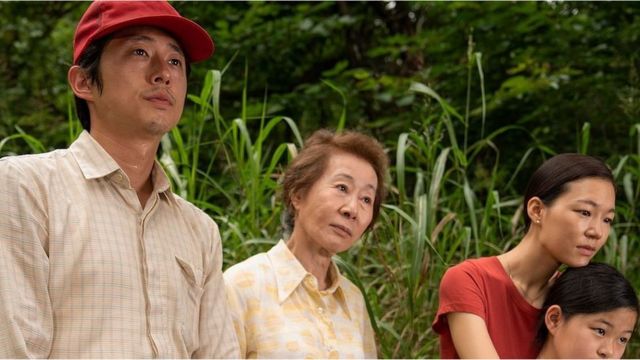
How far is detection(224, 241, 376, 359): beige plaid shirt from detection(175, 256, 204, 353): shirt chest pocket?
1.18ft

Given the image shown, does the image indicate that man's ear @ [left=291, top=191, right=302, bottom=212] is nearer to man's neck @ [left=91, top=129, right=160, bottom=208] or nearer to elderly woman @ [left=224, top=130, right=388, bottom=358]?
elderly woman @ [left=224, top=130, right=388, bottom=358]

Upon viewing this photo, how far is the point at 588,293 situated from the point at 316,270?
79 centimetres

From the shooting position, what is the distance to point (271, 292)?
2549 millimetres

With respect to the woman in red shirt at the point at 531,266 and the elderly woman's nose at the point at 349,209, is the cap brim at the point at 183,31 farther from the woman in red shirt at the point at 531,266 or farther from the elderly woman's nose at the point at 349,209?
the woman in red shirt at the point at 531,266

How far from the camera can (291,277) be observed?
2572 millimetres

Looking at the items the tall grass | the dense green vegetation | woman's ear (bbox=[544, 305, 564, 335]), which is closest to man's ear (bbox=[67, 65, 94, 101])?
the tall grass

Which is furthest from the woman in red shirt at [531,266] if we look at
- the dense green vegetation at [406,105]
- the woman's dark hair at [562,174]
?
the dense green vegetation at [406,105]

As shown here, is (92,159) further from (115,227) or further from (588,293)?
(588,293)

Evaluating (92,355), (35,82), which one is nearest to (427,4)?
(35,82)

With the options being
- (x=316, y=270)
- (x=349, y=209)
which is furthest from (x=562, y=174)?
(x=316, y=270)

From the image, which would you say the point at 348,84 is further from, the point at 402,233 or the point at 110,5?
the point at 110,5

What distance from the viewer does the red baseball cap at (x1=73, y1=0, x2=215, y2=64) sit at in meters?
1.99

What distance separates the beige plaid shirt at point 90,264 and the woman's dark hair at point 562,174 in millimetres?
1111

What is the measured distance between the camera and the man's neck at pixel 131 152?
204 centimetres
